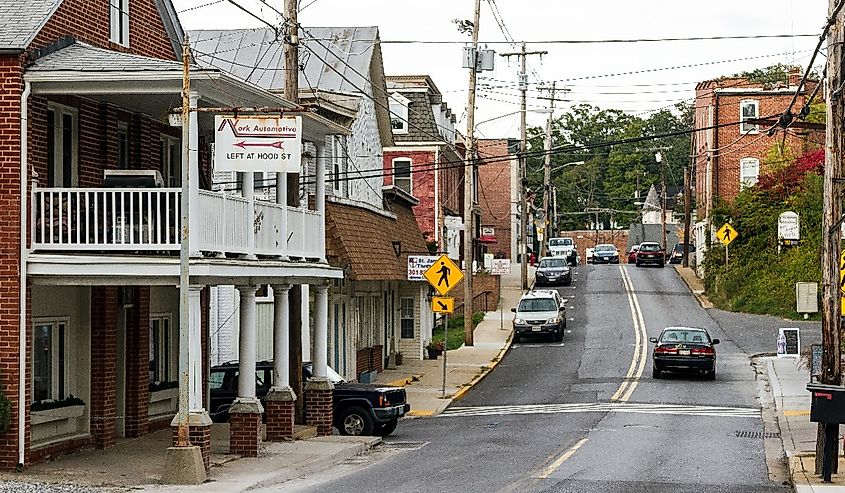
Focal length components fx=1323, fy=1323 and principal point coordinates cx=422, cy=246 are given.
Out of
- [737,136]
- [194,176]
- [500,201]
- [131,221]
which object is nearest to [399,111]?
[737,136]

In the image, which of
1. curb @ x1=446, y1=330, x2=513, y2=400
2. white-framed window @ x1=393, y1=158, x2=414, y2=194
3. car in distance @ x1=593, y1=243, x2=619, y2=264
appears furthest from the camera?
car in distance @ x1=593, y1=243, x2=619, y2=264

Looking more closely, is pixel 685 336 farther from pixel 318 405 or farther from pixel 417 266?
pixel 318 405

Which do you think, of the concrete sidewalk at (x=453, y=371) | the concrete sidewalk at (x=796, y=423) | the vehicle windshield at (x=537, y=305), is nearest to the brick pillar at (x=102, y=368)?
the concrete sidewalk at (x=453, y=371)

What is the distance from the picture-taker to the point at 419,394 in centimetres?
3422

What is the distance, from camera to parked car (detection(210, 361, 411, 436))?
82.3 feet

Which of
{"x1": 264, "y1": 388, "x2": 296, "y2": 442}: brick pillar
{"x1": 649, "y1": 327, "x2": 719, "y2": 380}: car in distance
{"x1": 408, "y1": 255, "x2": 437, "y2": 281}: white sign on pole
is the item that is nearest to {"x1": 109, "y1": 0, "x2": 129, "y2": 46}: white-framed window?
{"x1": 264, "y1": 388, "x2": 296, "y2": 442}: brick pillar

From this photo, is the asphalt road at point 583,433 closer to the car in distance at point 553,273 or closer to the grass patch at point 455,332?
the grass patch at point 455,332

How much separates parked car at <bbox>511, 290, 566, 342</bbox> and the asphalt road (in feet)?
1.65

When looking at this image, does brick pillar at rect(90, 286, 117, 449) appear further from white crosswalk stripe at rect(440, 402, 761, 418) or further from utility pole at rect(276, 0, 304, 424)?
white crosswalk stripe at rect(440, 402, 761, 418)

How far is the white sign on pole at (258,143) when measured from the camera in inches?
750

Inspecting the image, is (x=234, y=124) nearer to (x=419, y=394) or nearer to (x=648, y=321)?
(x=419, y=394)

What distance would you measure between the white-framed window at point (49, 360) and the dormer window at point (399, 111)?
33195 millimetres

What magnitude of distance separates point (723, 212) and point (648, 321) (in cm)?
1095

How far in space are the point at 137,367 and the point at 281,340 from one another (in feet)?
8.51
